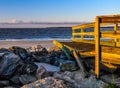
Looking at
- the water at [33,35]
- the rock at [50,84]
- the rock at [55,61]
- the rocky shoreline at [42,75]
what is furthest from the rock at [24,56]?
the water at [33,35]

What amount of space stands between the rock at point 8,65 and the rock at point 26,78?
59 cm

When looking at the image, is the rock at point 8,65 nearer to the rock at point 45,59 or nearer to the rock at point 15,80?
the rock at point 15,80

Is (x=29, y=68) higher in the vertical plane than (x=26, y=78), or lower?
higher

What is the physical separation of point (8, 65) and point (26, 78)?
1019 mm

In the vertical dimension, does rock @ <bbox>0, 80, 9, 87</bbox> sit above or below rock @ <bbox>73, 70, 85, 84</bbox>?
below

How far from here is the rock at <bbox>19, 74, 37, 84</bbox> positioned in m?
11.3

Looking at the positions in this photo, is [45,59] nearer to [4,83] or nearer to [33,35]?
[4,83]

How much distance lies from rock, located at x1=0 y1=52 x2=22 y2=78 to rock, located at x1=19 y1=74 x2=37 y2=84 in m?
0.59

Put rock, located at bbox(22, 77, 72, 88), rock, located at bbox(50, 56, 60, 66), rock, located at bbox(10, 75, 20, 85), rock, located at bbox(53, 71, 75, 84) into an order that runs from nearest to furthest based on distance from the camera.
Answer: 1. rock, located at bbox(22, 77, 72, 88)
2. rock, located at bbox(53, 71, 75, 84)
3. rock, located at bbox(10, 75, 20, 85)
4. rock, located at bbox(50, 56, 60, 66)

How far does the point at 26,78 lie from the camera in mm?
11477

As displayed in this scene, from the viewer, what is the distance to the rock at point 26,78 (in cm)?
1130

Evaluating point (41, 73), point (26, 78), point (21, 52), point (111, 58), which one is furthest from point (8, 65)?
point (111, 58)

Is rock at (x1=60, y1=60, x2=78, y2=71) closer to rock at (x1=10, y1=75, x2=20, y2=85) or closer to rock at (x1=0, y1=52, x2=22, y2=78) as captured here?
rock at (x1=10, y1=75, x2=20, y2=85)

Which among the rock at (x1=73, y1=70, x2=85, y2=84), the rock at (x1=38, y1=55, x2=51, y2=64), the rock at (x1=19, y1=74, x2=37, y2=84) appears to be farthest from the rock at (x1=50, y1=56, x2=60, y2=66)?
the rock at (x1=73, y1=70, x2=85, y2=84)
